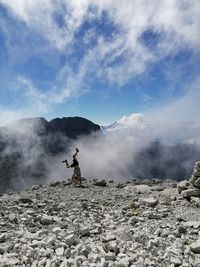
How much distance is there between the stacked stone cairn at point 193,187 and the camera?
19531 mm

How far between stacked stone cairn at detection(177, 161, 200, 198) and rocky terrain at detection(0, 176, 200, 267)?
22cm

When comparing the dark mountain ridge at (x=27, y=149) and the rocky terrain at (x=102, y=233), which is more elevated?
the dark mountain ridge at (x=27, y=149)

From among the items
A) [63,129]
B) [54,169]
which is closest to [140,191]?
[54,169]

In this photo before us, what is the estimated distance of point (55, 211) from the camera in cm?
1630

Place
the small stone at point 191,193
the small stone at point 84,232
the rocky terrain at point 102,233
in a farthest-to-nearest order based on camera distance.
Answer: the small stone at point 191,193
the small stone at point 84,232
the rocky terrain at point 102,233

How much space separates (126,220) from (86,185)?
43.1 ft

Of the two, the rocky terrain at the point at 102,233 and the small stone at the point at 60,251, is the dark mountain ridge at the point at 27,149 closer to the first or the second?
the rocky terrain at the point at 102,233

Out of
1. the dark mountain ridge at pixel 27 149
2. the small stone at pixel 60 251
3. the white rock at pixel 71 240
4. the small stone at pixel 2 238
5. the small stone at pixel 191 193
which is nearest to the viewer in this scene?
the small stone at pixel 60 251

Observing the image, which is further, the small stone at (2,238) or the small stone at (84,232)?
the small stone at (84,232)

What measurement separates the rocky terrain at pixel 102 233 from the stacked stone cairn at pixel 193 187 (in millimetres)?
222

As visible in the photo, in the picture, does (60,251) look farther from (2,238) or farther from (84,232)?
(2,238)

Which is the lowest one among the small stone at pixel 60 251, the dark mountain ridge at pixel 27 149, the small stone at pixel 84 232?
the small stone at pixel 60 251

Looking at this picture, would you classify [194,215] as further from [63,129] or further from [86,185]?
[63,129]

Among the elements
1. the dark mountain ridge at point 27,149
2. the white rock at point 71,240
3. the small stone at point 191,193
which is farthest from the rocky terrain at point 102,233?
the dark mountain ridge at point 27,149
